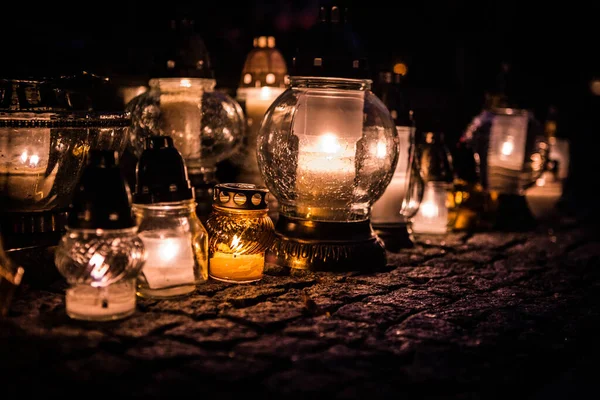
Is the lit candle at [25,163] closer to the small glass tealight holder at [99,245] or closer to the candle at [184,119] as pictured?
the small glass tealight holder at [99,245]

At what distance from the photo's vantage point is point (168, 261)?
3.04 meters

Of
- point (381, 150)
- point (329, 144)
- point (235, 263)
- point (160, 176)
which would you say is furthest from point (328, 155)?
point (160, 176)

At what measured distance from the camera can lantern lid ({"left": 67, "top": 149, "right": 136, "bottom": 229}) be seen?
2672 mm

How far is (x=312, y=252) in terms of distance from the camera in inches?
148

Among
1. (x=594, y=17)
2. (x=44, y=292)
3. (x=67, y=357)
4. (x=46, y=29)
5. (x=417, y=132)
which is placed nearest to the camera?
(x=67, y=357)

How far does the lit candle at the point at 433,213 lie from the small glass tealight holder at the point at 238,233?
186 cm

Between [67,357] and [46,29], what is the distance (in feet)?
9.93

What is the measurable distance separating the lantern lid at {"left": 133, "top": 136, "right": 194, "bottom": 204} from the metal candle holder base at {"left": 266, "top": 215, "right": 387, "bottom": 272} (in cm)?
100

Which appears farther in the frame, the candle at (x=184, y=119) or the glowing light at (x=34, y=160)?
the candle at (x=184, y=119)

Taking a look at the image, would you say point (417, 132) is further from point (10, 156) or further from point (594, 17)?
point (594, 17)

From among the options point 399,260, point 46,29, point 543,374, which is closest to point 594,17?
point 399,260

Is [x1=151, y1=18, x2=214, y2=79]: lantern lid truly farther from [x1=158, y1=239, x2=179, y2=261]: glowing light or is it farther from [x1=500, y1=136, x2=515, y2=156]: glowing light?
[x1=500, y1=136, x2=515, y2=156]: glowing light

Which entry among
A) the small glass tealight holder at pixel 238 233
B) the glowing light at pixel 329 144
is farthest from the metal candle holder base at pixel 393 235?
the small glass tealight holder at pixel 238 233

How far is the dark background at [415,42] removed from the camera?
15.1ft
